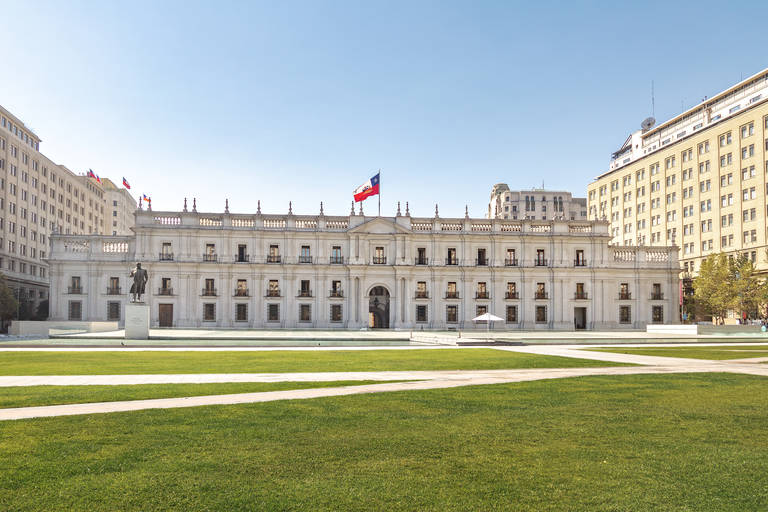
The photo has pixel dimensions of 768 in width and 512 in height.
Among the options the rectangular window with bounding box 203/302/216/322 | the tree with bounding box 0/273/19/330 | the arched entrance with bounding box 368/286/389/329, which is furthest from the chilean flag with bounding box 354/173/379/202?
the tree with bounding box 0/273/19/330

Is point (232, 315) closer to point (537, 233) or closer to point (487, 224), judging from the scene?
point (487, 224)

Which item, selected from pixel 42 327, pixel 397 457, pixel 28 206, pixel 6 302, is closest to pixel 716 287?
pixel 397 457

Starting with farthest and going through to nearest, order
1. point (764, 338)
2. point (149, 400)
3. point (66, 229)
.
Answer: point (66, 229)
point (764, 338)
point (149, 400)

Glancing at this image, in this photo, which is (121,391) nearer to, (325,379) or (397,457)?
(325,379)

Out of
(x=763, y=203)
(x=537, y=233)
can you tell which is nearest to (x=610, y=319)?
(x=537, y=233)

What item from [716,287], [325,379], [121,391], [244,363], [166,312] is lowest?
[244,363]

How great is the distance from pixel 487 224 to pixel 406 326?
15606 mm

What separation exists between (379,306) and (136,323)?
106 feet

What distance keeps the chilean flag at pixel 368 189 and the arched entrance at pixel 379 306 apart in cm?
1126

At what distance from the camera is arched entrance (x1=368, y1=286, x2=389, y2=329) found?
6494 centimetres

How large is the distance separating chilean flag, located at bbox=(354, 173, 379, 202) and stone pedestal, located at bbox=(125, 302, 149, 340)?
93.0 feet

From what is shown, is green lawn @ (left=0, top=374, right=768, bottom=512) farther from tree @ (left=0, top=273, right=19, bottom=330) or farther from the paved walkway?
tree @ (left=0, top=273, right=19, bottom=330)

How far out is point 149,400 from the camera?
1255cm

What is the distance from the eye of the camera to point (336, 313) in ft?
207
